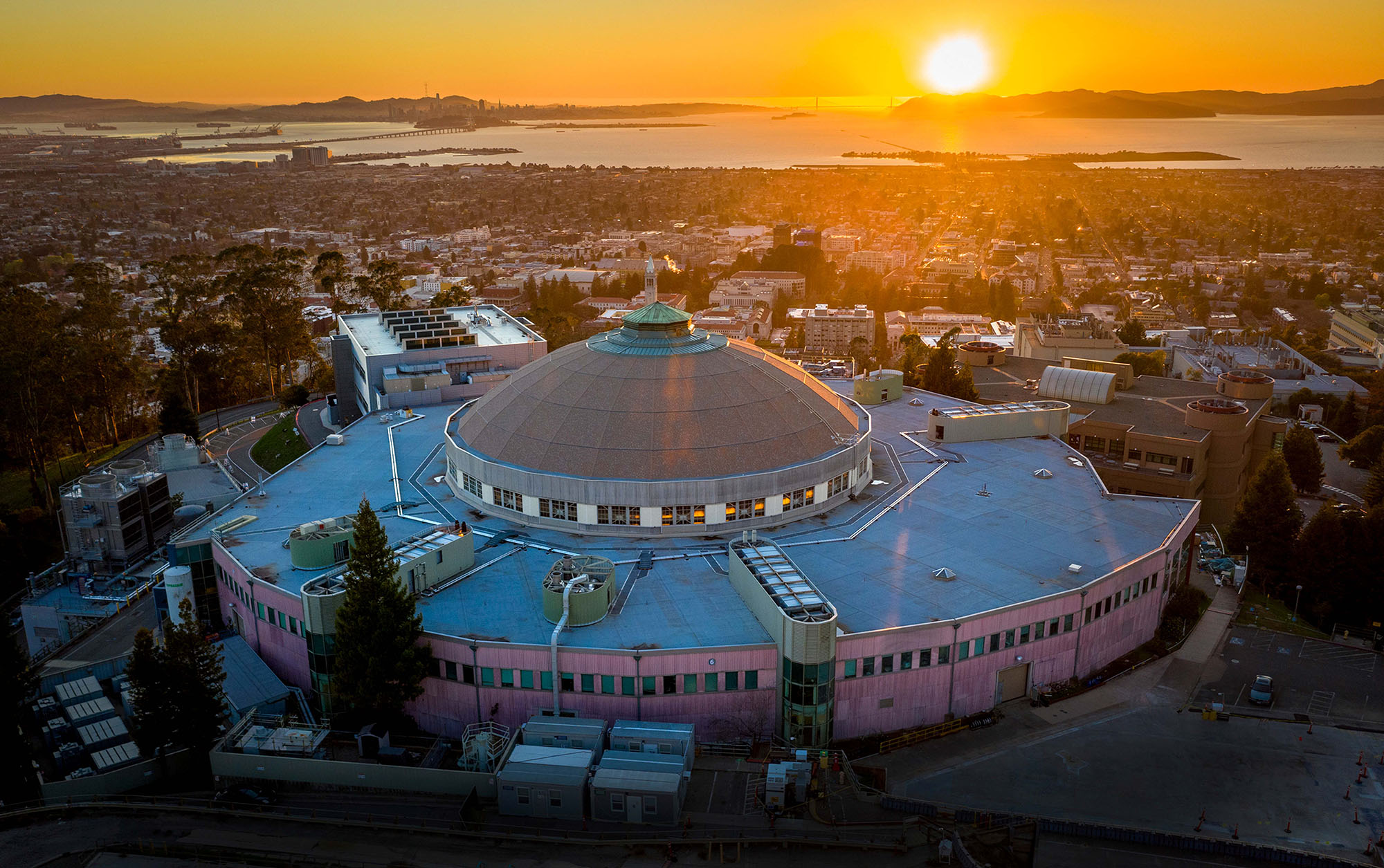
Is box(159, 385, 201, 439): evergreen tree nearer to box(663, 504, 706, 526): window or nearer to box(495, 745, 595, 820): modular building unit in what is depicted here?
box(663, 504, 706, 526): window

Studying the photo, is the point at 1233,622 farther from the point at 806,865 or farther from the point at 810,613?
the point at 806,865

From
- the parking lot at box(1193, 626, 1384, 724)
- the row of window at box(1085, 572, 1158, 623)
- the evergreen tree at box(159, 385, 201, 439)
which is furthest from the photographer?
the evergreen tree at box(159, 385, 201, 439)

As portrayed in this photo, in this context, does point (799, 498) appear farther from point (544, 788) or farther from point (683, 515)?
point (544, 788)

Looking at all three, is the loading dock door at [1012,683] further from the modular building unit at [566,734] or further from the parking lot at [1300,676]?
the modular building unit at [566,734]

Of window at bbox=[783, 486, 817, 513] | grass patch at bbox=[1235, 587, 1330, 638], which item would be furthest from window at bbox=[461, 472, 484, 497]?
grass patch at bbox=[1235, 587, 1330, 638]

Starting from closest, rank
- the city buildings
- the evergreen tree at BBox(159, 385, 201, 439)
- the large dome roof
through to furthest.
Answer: the large dome roof → the city buildings → the evergreen tree at BBox(159, 385, 201, 439)

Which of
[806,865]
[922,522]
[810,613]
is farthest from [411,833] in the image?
[922,522]
